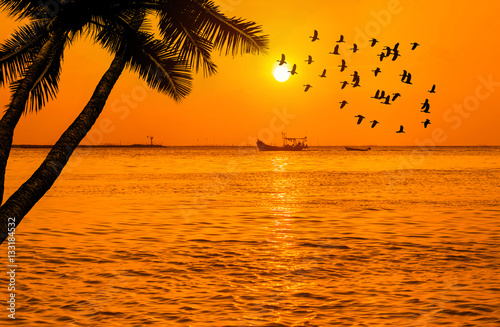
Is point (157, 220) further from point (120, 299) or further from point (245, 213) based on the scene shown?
point (120, 299)

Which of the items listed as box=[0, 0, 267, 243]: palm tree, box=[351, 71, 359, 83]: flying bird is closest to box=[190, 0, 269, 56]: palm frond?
box=[0, 0, 267, 243]: palm tree

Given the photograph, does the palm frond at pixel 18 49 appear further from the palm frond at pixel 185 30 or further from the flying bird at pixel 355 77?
the flying bird at pixel 355 77

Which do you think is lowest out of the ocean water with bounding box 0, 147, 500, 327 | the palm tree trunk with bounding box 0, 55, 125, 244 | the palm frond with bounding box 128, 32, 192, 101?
the ocean water with bounding box 0, 147, 500, 327

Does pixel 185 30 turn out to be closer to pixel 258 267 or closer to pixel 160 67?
pixel 160 67

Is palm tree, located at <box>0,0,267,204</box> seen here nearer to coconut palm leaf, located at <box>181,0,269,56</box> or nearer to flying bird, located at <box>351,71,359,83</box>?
coconut palm leaf, located at <box>181,0,269,56</box>

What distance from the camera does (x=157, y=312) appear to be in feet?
46.4

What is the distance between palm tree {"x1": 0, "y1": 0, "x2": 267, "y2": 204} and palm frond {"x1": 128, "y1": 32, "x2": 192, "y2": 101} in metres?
0.30

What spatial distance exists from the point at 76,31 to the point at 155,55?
1733 millimetres

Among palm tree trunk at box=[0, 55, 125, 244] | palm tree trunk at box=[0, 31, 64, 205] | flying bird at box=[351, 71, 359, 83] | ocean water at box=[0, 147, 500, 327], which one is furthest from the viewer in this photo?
flying bird at box=[351, 71, 359, 83]

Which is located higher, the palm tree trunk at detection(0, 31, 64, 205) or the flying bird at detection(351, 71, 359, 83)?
the flying bird at detection(351, 71, 359, 83)

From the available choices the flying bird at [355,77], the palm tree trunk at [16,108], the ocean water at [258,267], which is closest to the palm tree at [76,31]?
the palm tree trunk at [16,108]

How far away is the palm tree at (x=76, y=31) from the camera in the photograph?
11.0 meters

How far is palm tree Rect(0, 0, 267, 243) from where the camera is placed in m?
10.5

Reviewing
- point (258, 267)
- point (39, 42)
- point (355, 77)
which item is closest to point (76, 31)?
point (39, 42)
